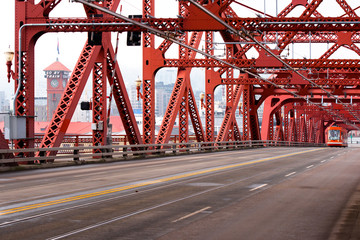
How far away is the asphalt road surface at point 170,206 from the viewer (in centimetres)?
1008

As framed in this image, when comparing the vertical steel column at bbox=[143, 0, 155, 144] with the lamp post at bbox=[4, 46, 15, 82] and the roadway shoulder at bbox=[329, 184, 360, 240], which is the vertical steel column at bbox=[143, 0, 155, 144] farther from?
the roadway shoulder at bbox=[329, 184, 360, 240]

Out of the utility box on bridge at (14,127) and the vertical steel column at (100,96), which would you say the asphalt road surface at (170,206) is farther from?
the vertical steel column at (100,96)

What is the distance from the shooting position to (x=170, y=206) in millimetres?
13258

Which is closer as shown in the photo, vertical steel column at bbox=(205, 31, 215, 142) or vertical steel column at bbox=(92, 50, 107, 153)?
vertical steel column at bbox=(92, 50, 107, 153)

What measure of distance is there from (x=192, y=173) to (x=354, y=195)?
799cm

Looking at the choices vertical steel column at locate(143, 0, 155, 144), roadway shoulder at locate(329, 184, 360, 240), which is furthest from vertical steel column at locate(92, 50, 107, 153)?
roadway shoulder at locate(329, 184, 360, 240)

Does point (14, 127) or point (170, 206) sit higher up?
point (14, 127)

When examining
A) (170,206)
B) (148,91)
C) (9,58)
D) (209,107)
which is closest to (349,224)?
(170,206)

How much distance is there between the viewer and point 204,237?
9539mm

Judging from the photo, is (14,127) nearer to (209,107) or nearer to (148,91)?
(148,91)

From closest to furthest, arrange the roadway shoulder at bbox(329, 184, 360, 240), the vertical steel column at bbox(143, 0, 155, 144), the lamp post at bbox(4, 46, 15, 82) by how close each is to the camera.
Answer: the roadway shoulder at bbox(329, 184, 360, 240), the lamp post at bbox(4, 46, 15, 82), the vertical steel column at bbox(143, 0, 155, 144)

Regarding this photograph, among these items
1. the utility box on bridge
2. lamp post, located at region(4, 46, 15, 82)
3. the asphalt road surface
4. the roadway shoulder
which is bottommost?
the roadway shoulder

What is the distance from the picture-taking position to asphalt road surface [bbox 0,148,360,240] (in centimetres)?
1008

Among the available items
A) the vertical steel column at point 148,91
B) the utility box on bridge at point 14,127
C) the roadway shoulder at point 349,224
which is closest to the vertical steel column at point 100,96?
the utility box on bridge at point 14,127
